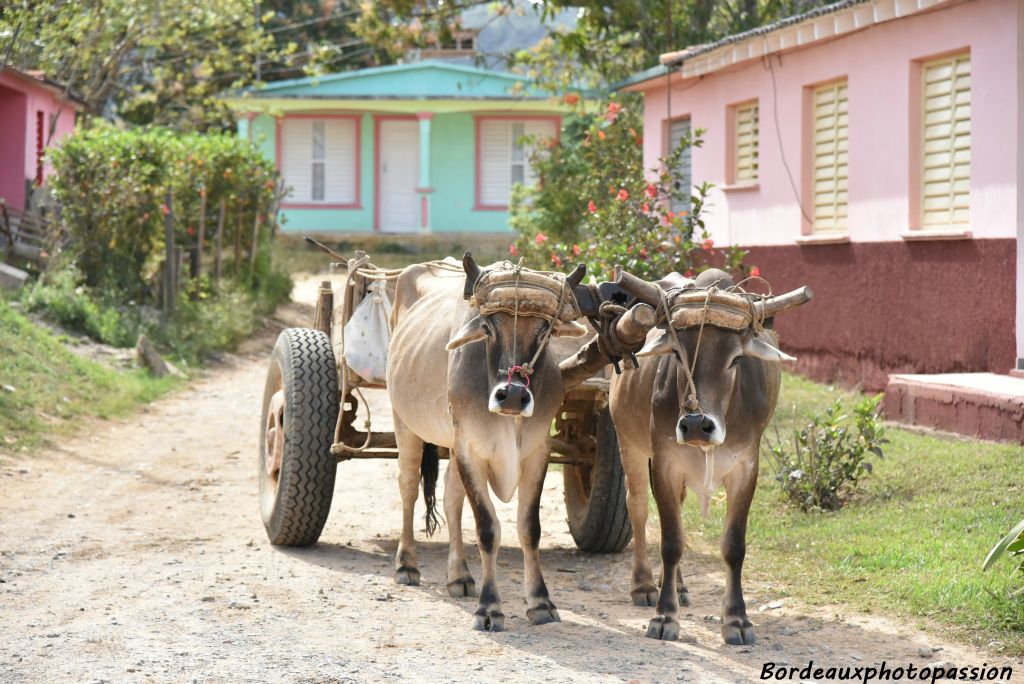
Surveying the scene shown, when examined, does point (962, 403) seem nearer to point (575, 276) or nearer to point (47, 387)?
point (575, 276)

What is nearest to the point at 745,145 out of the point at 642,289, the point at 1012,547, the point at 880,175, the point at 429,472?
the point at 880,175

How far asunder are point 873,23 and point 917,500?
505 centimetres

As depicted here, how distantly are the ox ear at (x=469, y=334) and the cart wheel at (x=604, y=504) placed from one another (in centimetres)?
171

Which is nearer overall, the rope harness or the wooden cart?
the rope harness

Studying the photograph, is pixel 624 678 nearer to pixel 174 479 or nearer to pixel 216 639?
pixel 216 639

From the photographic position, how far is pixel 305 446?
749 cm

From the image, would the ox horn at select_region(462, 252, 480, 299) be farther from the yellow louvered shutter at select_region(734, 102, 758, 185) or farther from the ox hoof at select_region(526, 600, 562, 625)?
the yellow louvered shutter at select_region(734, 102, 758, 185)

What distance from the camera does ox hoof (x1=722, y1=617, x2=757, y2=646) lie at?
5.61 m

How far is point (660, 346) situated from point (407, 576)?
2214mm

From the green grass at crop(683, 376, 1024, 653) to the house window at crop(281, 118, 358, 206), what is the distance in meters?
20.3

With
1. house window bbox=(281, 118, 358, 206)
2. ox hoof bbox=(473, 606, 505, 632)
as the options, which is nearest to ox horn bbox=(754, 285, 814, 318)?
ox hoof bbox=(473, 606, 505, 632)

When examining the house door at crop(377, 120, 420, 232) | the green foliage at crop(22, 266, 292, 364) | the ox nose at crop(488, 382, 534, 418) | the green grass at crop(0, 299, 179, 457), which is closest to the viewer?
the ox nose at crop(488, 382, 534, 418)

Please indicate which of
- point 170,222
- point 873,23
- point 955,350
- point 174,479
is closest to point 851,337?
point 955,350

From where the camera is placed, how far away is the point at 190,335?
16500mm
